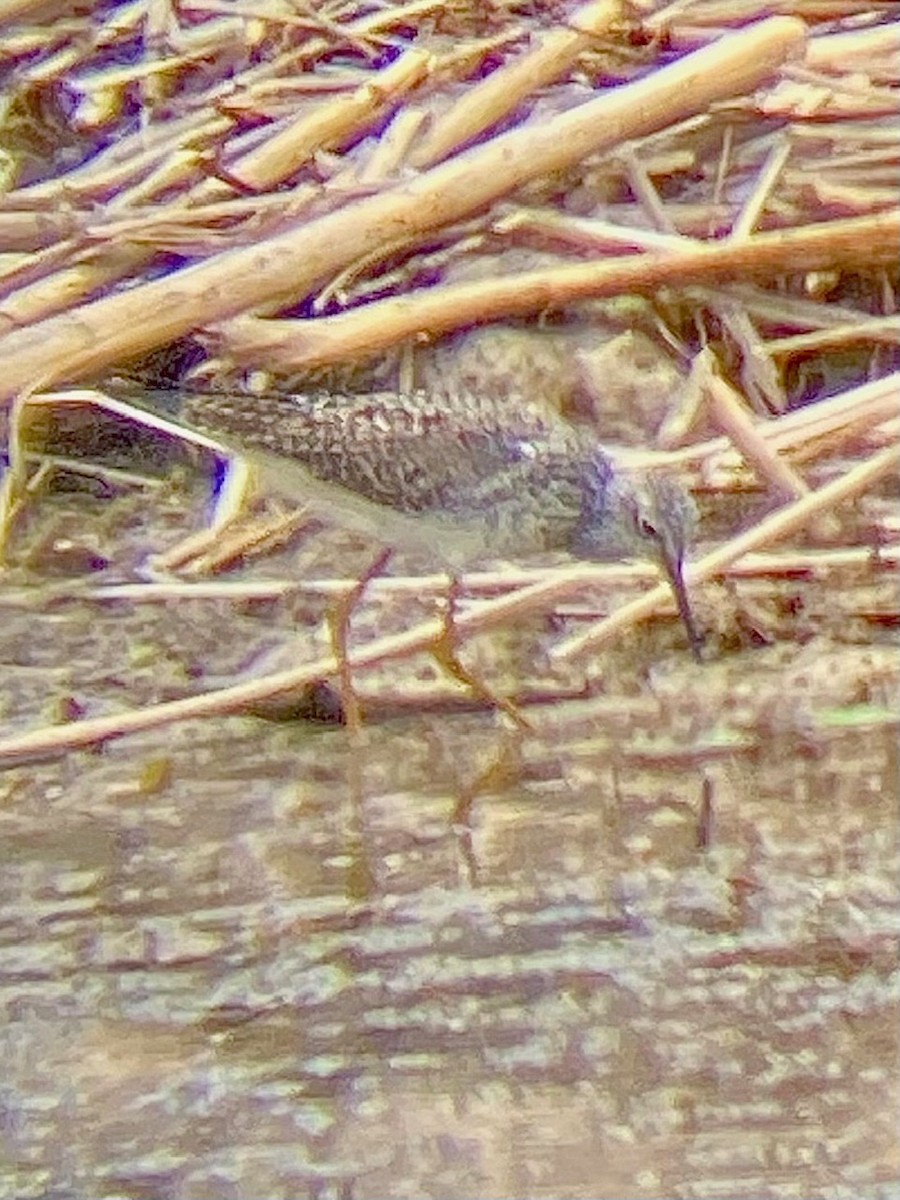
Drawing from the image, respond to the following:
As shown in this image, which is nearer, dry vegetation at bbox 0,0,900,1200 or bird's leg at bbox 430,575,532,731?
dry vegetation at bbox 0,0,900,1200

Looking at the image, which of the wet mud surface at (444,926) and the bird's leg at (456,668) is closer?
the wet mud surface at (444,926)

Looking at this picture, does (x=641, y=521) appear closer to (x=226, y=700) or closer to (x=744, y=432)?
(x=744, y=432)

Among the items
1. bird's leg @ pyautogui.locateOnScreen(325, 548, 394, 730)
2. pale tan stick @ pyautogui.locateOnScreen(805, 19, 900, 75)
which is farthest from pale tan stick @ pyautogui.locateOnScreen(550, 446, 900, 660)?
pale tan stick @ pyautogui.locateOnScreen(805, 19, 900, 75)

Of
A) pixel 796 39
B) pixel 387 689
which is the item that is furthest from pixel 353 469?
pixel 796 39

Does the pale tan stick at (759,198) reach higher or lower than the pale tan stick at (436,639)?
higher

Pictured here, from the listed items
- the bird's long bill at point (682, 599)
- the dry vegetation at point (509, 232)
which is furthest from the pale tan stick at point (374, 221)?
the bird's long bill at point (682, 599)

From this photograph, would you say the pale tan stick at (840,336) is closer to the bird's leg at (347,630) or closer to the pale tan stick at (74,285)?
the bird's leg at (347,630)

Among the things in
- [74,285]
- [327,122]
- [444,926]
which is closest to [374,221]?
[327,122]

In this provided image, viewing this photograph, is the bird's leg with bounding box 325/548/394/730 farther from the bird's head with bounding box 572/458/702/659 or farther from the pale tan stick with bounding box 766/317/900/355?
the pale tan stick with bounding box 766/317/900/355
